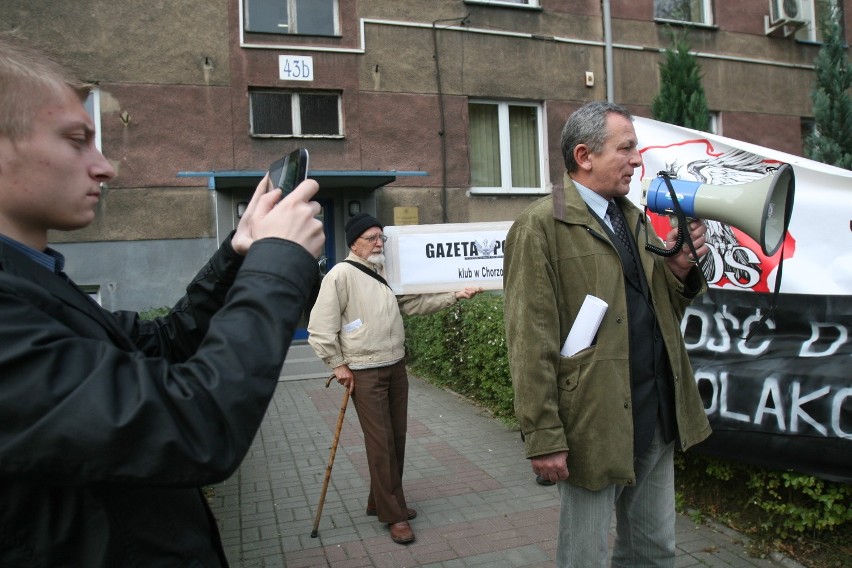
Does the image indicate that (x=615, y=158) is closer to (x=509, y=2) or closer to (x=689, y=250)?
(x=689, y=250)

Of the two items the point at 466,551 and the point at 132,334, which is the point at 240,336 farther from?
the point at 466,551

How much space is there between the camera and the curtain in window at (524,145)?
1279cm

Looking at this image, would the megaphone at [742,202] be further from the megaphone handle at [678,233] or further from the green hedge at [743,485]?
the green hedge at [743,485]

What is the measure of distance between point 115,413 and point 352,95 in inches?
438

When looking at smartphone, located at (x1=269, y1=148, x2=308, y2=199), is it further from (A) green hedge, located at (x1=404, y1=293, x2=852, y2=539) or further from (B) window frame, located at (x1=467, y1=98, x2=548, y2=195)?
(B) window frame, located at (x1=467, y1=98, x2=548, y2=195)

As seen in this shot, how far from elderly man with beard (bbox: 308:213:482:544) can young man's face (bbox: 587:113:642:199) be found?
2191mm

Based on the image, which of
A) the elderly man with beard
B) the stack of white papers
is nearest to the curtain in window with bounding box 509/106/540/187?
the elderly man with beard

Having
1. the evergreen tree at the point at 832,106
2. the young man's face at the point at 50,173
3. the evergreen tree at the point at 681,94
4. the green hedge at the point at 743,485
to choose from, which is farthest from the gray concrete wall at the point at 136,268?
the young man's face at the point at 50,173

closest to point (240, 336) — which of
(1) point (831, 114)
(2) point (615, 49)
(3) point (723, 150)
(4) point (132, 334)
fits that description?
(4) point (132, 334)

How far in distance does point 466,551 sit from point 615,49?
11.7 m

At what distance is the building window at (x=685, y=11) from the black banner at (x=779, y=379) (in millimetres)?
11516

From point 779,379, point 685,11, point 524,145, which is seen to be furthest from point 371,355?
point 685,11

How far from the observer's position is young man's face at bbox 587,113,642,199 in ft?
8.43

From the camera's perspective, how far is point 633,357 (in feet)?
8.30
